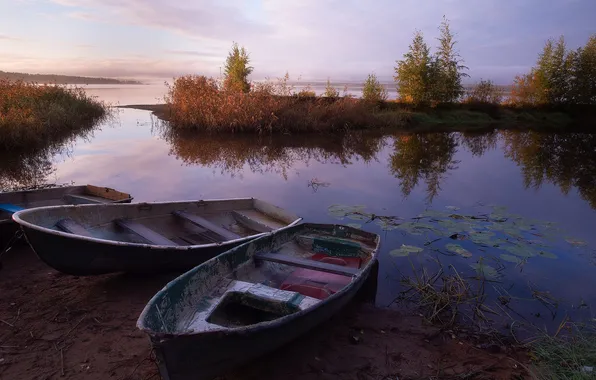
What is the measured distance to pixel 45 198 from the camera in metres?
6.20

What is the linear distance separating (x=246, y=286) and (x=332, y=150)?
1153 centimetres

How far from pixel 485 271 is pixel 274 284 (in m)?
2.97

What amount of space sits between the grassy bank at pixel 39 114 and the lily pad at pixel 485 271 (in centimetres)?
1250

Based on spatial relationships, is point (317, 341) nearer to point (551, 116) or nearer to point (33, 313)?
point (33, 313)

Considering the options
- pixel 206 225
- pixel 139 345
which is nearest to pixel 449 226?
pixel 206 225

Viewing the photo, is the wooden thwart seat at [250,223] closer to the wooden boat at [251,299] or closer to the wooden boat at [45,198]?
the wooden boat at [251,299]

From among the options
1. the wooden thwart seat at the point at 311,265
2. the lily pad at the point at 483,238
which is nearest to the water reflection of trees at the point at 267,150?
the lily pad at the point at 483,238

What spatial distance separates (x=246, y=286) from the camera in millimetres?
3643

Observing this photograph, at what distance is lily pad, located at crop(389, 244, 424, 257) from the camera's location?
5763mm

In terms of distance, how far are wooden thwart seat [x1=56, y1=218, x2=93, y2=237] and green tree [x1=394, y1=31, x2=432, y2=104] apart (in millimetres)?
26056

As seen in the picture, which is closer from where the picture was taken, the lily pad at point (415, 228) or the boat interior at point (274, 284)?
the boat interior at point (274, 284)

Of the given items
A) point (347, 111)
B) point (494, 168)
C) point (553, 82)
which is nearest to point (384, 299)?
point (494, 168)

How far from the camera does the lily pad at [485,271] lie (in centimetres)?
518

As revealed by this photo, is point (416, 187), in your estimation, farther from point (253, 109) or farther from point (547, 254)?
point (253, 109)
